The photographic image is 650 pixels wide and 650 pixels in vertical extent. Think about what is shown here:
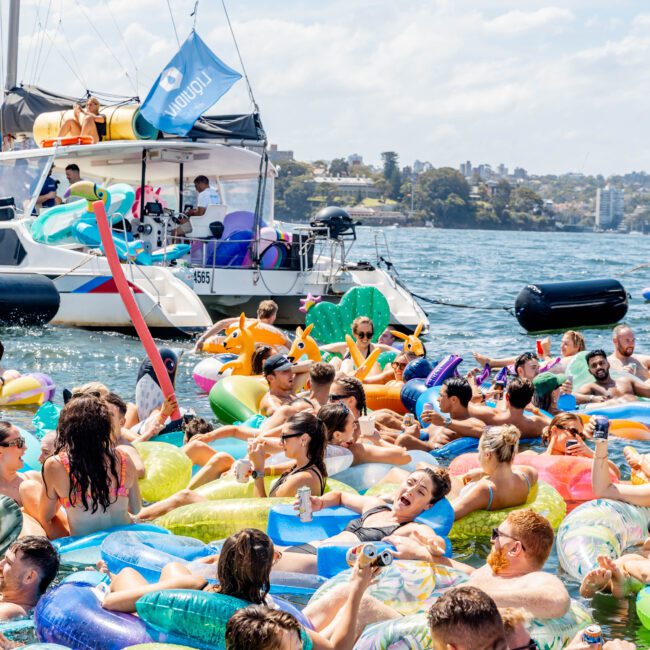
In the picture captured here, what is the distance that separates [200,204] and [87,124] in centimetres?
221

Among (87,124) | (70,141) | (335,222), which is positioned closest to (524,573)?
(335,222)

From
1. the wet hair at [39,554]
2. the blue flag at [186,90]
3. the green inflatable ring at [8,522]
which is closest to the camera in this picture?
the wet hair at [39,554]

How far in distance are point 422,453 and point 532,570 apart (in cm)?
319

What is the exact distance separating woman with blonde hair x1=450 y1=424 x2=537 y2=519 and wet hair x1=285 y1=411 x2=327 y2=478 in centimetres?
96

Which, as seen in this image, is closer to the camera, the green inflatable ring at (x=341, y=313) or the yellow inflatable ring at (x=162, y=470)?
the yellow inflatable ring at (x=162, y=470)

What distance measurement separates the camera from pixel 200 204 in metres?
17.4

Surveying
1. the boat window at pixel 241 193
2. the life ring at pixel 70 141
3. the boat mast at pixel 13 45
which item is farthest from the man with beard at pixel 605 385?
the boat mast at pixel 13 45

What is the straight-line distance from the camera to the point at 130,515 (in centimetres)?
615

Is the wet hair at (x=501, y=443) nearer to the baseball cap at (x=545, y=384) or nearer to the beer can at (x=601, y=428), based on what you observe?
the beer can at (x=601, y=428)

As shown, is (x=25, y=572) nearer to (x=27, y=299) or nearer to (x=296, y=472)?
(x=296, y=472)

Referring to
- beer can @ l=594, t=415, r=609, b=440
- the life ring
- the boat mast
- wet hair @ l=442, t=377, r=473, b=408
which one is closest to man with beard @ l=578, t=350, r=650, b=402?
wet hair @ l=442, t=377, r=473, b=408

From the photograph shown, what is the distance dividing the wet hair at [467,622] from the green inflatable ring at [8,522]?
264cm

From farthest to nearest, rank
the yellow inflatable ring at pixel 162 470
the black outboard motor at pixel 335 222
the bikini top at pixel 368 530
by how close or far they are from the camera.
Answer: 1. the black outboard motor at pixel 335 222
2. the yellow inflatable ring at pixel 162 470
3. the bikini top at pixel 368 530

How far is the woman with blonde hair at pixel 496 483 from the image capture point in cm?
664
